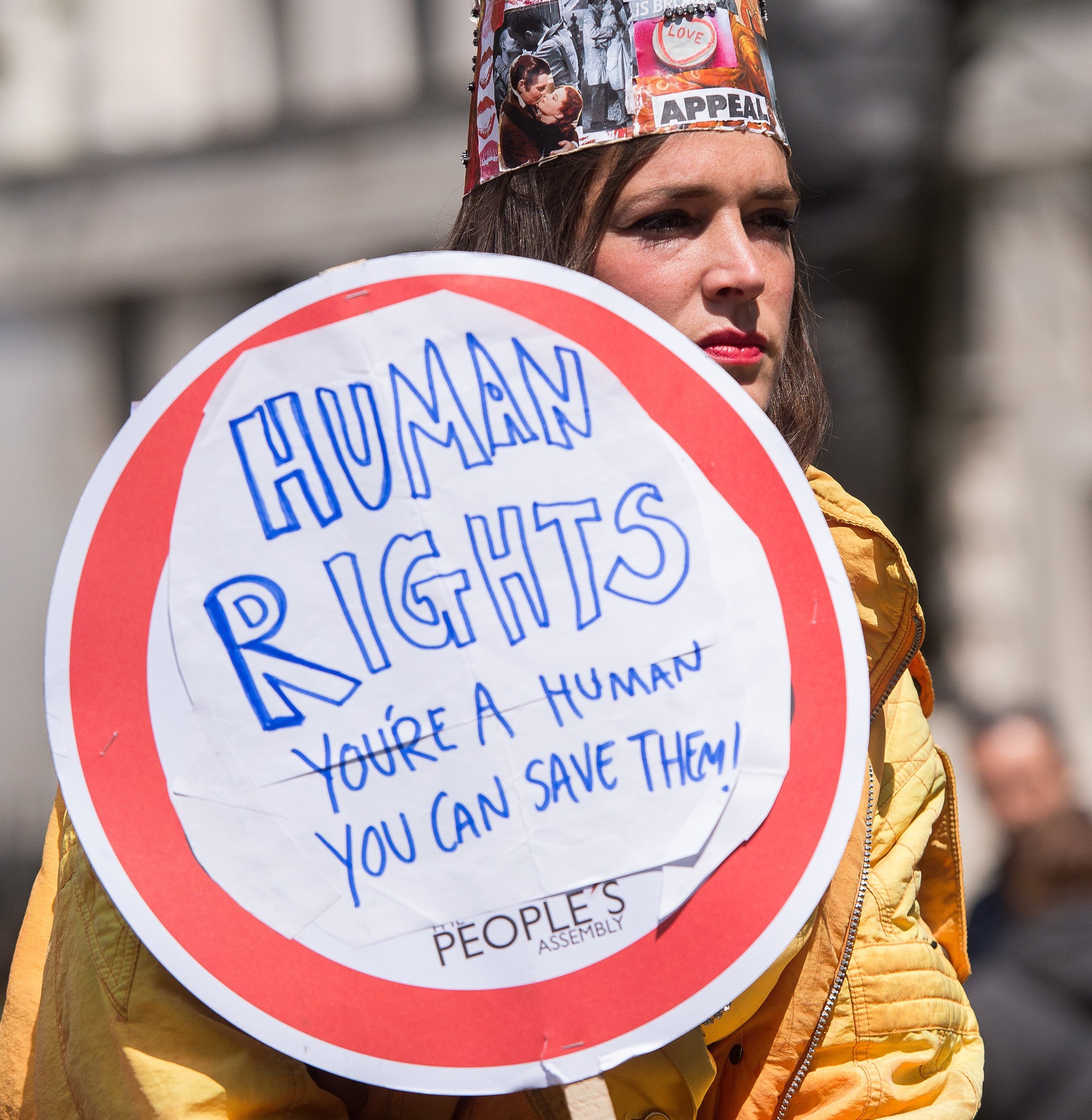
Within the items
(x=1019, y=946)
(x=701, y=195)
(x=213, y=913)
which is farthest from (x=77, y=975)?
(x=1019, y=946)

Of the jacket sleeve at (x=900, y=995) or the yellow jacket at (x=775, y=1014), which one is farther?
the jacket sleeve at (x=900, y=995)

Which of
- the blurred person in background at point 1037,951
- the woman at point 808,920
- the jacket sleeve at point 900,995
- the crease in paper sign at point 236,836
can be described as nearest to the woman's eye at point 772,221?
the woman at point 808,920

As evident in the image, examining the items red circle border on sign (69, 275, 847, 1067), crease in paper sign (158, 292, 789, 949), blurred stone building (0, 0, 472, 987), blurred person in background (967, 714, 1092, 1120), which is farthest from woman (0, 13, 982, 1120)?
blurred stone building (0, 0, 472, 987)

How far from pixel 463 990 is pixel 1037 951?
236 centimetres

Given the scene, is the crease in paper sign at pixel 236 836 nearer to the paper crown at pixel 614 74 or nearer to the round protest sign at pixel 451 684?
the round protest sign at pixel 451 684

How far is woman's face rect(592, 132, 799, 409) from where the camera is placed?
1343mm

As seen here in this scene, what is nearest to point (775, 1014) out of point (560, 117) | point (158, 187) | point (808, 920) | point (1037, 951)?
point (808, 920)

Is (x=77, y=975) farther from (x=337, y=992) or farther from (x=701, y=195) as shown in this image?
(x=701, y=195)

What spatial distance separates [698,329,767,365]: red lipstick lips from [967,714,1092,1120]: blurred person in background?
2065 millimetres

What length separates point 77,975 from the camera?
107 centimetres

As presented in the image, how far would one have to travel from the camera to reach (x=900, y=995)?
1363 mm

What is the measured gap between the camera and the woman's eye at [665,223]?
1.37m

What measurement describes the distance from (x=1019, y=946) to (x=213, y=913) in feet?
8.28

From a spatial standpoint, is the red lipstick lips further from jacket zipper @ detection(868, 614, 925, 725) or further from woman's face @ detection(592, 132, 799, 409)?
jacket zipper @ detection(868, 614, 925, 725)
